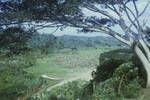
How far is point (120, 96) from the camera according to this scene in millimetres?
17750

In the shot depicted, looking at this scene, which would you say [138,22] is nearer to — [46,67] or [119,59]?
[119,59]

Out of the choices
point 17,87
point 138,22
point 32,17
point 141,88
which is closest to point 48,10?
point 32,17

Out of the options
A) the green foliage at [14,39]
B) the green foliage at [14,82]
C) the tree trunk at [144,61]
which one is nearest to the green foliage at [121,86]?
the tree trunk at [144,61]

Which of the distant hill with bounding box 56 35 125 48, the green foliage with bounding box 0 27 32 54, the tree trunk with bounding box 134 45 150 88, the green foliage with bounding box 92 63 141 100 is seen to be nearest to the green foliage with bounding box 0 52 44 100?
the distant hill with bounding box 56 35 125 48

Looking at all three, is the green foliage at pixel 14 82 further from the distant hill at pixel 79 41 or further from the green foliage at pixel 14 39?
the green foliage at pixel 14 39

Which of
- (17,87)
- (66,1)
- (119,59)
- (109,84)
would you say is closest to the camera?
(66,1)

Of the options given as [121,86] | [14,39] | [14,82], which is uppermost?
[14,39]

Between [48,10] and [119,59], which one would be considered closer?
[48,10]

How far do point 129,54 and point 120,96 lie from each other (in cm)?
522

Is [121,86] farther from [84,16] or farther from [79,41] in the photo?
[79,41]

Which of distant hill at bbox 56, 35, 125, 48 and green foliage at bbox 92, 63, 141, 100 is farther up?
distant hill at bbox 56, 35, 125, 48

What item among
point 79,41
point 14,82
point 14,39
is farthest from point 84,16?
point 79,41

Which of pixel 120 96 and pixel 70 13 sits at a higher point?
pixel 70 13

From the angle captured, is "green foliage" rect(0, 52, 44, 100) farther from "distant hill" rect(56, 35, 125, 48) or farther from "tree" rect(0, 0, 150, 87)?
"tree" rect(0, 0, 150, 87)
